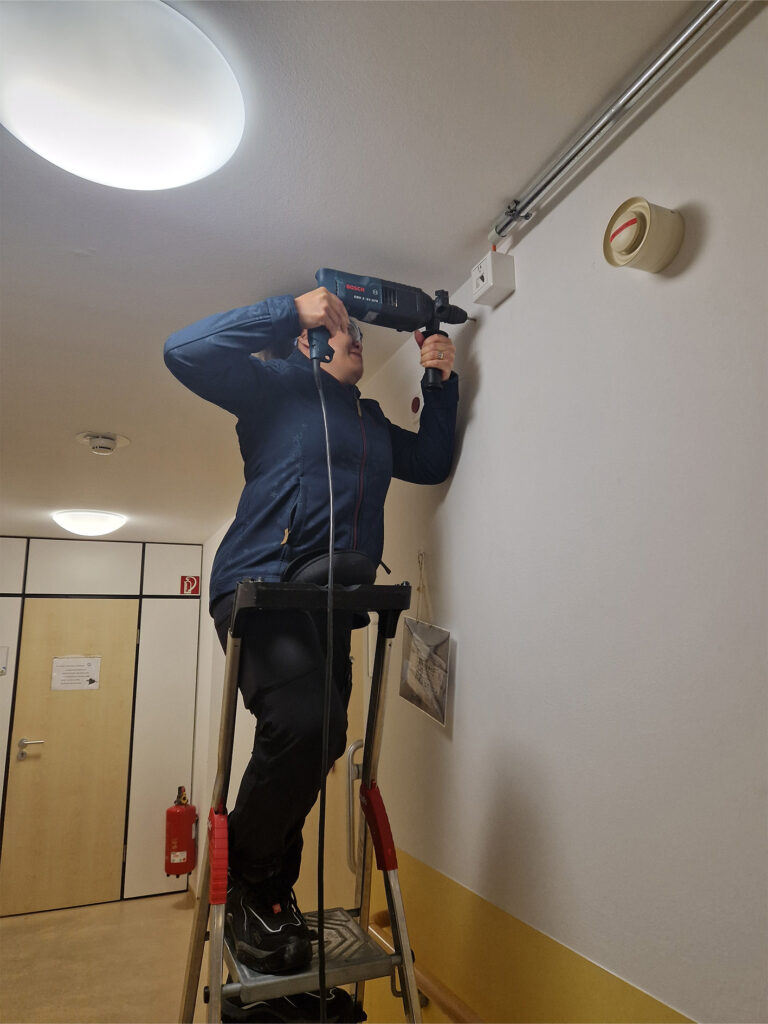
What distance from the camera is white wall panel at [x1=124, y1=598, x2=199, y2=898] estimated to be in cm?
525

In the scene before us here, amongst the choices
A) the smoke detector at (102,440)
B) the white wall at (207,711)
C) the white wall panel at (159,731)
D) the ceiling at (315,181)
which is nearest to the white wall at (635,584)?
the ceiling at (315,181)

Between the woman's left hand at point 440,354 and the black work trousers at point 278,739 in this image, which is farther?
the woman's left hand at point 440,354

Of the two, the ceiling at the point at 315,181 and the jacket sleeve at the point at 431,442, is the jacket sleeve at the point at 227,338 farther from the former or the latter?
the jacket sleeve at the point at 431,442

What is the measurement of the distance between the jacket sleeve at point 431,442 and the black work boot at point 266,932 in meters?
0.94

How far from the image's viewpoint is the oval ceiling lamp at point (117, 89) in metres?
0.90

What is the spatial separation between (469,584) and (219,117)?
1.01 meters

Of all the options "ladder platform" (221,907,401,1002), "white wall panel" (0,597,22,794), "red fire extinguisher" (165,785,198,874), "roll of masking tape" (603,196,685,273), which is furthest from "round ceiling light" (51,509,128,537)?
"roll of masking tape" (603,196,685,273)

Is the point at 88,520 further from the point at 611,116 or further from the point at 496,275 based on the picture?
the point at 611,116

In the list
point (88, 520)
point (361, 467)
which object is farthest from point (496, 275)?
point (88, 520)

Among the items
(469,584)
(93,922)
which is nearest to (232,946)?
(469,584)

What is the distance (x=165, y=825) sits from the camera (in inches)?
209

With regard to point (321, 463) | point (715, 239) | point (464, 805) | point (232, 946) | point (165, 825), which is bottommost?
point (165, 825)

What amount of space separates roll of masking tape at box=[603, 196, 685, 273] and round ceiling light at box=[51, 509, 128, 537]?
3.83 m

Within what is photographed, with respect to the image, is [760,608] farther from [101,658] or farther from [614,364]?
[101,658]
